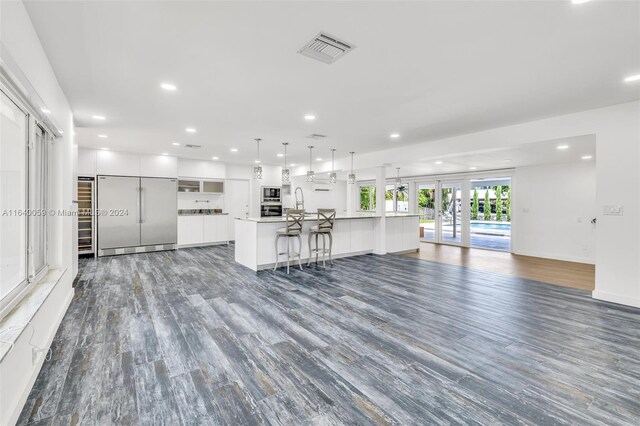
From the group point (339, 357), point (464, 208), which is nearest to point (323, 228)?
point (339, 357)

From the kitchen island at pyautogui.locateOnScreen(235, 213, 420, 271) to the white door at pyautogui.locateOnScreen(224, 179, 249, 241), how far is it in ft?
9.93

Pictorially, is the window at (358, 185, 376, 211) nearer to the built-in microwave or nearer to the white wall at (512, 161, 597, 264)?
the built-in microwave

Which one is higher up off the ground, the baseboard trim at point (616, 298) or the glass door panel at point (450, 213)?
the glass door panel at point (450, 213)

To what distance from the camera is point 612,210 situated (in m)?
3.85

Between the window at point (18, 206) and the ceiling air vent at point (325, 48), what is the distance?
212 cm

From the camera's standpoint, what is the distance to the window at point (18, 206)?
6.86 feet

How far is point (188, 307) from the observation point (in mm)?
3555

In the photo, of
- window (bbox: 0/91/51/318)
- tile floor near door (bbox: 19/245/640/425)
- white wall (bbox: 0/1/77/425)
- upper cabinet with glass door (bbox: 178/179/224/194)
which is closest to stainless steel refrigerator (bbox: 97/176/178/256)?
upper cabinet with glass door (bbox: 178/179/224/194)

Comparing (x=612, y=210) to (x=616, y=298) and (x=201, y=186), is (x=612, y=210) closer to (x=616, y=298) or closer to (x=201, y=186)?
(x=616, y=298)

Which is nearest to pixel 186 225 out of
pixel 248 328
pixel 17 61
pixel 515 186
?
pixel 248 328

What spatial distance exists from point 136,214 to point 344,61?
675 cm

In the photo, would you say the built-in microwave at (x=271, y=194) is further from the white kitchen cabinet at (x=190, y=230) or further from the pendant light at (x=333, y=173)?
the pendant light at (x=333, y=173)

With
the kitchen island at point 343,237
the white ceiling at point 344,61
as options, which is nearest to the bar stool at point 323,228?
the kitchen island at point 343,237

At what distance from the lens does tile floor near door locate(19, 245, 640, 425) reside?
1.81m
